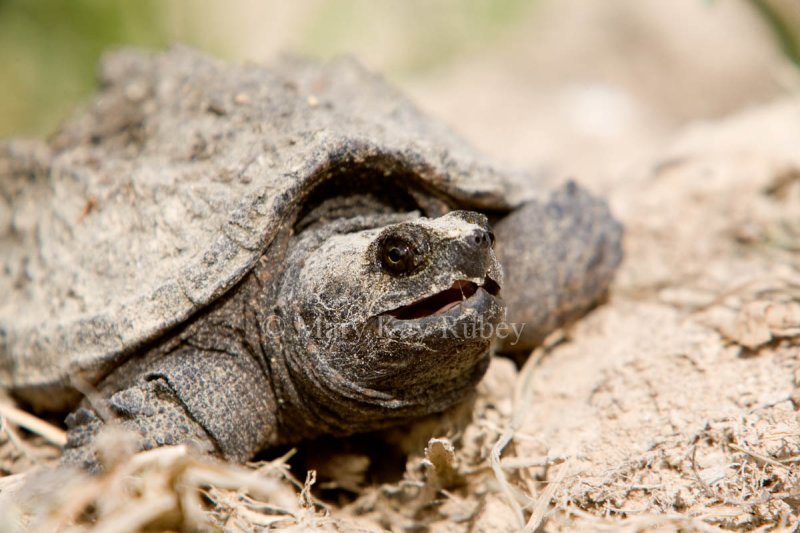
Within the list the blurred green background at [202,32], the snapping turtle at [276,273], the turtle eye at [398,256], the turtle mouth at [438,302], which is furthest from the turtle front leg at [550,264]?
the blurred green background at [202,32]

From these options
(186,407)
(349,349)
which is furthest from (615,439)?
(186,407)

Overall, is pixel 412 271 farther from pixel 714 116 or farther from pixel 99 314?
pixel 714 116

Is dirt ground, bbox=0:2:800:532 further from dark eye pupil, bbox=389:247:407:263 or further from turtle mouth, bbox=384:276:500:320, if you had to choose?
dark eye pupil, bbox=389:247:407:263

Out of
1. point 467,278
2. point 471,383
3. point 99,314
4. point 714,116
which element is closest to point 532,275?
point 471,383

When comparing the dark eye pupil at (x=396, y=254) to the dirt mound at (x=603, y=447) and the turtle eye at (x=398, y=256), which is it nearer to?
the turtle eye at (x=398, y=256)

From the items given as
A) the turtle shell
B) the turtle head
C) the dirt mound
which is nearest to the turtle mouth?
the turtle head

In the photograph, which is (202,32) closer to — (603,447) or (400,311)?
(400,311)
